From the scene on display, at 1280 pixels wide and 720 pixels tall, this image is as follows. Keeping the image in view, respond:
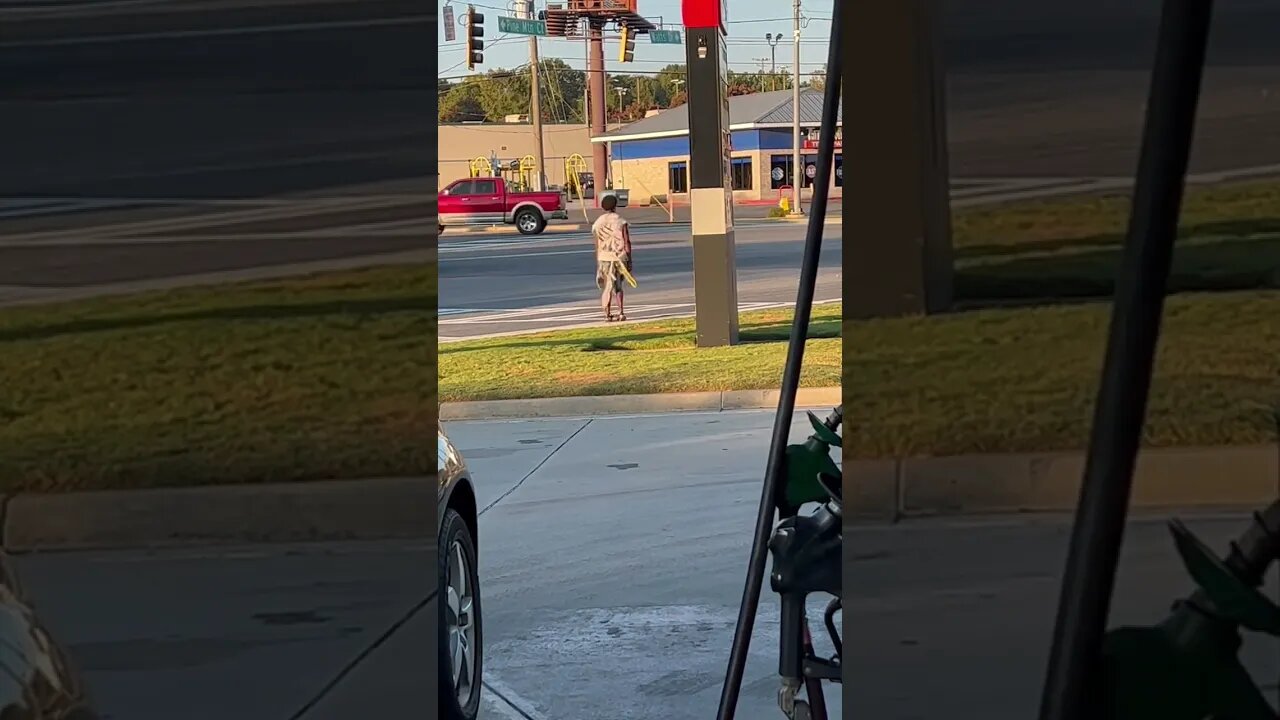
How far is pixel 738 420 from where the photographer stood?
1030 centimetres

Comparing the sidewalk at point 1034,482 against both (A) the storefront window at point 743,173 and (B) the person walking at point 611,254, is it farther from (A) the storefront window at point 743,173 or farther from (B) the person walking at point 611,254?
(A) the storefront window at point 743,173

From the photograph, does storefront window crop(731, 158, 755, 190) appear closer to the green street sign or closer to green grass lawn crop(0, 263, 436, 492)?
the green street sign

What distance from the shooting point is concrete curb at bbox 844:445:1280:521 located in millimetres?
2072

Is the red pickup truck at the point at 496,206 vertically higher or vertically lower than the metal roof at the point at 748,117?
lower

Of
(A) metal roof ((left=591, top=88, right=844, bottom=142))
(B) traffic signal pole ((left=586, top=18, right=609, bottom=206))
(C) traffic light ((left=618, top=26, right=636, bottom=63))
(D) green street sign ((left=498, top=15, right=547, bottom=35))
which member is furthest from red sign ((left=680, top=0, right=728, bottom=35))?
(B) traffic signal pole ((left=586, top=18, right=609, bottom=206))

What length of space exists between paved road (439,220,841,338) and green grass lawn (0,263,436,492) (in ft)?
44.9

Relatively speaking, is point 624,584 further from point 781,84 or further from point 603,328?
point 781,84

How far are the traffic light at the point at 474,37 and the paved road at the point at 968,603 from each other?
2661 centimetres

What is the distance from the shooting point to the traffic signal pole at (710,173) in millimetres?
13523

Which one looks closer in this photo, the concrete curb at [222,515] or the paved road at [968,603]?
the paved road at [968,603]

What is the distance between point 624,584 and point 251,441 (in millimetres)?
3908

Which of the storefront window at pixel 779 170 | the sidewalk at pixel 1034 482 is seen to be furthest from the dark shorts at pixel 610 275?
the storefront window at pixel 779 170

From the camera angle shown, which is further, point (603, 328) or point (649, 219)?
point (649, 219)

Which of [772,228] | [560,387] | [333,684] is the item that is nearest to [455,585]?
[333,684]
